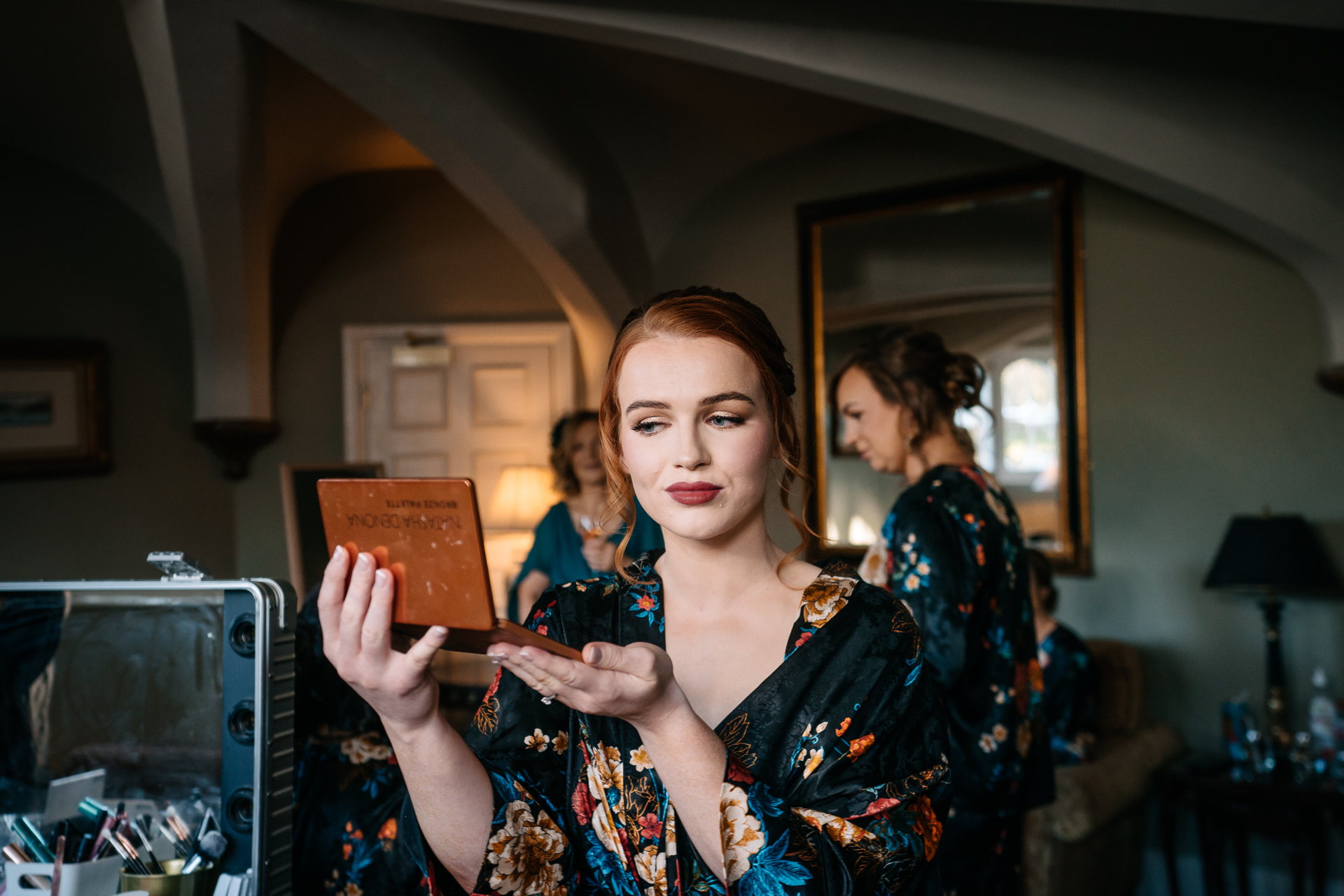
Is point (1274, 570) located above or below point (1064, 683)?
above

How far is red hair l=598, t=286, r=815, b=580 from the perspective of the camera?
105 cm

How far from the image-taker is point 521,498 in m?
5.12

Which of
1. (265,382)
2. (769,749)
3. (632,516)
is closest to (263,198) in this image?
(265,382)

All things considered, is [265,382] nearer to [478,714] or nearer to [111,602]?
[111,602]

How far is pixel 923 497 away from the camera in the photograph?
79.4 inches

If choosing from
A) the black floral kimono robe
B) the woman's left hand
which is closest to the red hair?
the black floral kimono robe

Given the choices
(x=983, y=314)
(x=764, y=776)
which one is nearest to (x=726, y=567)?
(x=764, y=776)

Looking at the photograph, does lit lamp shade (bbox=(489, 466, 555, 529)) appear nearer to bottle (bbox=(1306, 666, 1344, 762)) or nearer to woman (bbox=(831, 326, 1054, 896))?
woman (bbox=(831, 326, 1054, 896))

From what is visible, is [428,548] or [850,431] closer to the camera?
[428,548]

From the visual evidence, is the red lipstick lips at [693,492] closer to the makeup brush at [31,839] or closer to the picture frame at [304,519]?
the makeup brush at [31,839]

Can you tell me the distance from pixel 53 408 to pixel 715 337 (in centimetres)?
491

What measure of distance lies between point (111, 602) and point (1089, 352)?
378cm

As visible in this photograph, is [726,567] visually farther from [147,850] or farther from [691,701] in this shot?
[147,850]

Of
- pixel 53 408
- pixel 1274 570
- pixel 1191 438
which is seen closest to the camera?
pixel 1274 570
